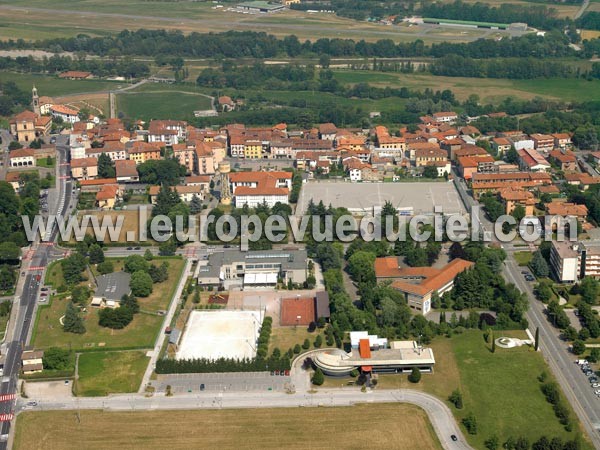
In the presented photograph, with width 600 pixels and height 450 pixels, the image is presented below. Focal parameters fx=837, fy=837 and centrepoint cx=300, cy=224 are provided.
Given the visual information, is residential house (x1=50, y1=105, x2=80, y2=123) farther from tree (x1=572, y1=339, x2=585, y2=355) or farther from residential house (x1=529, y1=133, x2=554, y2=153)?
tree (x1=572, y1=339, x2=585, y2=355)

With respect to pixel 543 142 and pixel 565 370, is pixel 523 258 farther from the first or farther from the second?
pixel 543 142

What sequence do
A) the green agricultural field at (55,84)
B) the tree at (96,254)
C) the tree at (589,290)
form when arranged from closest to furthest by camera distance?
the tree at (589,290) < the tree at (96,254) < the green agricultural field at (55,84)

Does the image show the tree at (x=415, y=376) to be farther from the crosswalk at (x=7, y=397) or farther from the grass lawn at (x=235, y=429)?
the crosswalk at (x=7, y=397)

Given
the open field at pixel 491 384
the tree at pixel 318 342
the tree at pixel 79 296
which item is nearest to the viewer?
the open field at pixel 491 384

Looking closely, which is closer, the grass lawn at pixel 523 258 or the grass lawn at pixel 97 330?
the grass lawn at pixel 97 330

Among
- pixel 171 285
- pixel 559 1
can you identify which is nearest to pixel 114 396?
pixel 171 285

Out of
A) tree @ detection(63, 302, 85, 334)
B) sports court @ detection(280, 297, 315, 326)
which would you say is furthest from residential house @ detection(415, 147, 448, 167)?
Answer: tree @ detection(63, 302, 85, 334)

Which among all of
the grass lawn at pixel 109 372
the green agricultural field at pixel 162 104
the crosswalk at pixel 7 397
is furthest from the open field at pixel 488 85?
the crosswalk at pixel 7 397
